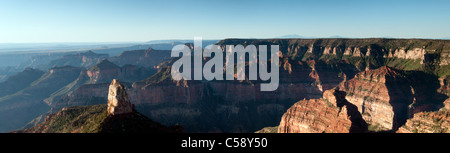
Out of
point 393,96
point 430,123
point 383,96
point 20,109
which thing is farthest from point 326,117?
point 20,109

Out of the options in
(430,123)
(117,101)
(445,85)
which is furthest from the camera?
(445,85)

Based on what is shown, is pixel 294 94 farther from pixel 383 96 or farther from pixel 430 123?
pixel 430 123

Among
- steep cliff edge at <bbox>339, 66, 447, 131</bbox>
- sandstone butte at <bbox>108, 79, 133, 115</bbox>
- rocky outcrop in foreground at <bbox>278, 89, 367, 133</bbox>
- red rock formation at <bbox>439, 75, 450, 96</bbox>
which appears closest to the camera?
sandstone butte at <bbox>108, 79, 133, 115</bbox>

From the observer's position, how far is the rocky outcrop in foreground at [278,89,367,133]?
60.3 m

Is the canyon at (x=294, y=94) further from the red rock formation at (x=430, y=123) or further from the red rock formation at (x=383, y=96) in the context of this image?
the red rock formation at (x=430, y=123)

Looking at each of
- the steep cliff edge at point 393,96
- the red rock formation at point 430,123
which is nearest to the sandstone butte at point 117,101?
the red rock formation at point 430,123

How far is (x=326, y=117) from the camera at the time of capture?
66.6 m

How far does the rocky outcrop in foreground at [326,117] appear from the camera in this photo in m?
60.3

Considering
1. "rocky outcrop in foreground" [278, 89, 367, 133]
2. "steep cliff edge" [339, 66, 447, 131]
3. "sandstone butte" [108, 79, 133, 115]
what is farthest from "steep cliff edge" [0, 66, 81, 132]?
"steep cliff edge" [339, 66, 447, 131]

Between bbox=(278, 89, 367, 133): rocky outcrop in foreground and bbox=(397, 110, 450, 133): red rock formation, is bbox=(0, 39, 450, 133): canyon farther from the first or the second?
bbox=(397, 110, 450, 133): red rock formation

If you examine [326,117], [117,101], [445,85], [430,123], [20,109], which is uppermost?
[117,101]
